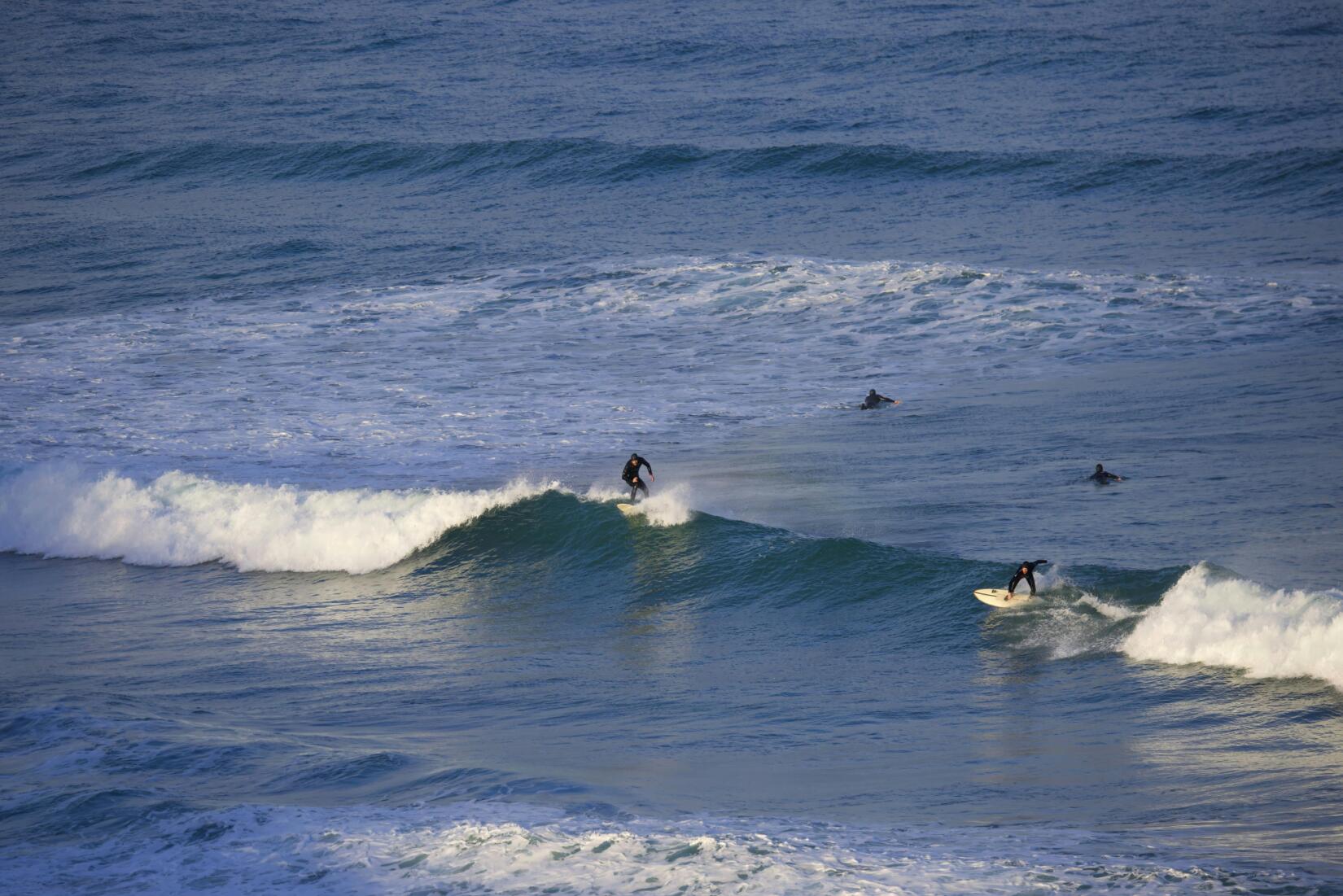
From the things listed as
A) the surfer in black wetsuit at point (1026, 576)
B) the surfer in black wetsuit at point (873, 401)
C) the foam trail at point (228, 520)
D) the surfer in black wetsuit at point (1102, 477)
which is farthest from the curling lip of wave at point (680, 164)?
the surfer in black wetsuit at point (1026, 576)

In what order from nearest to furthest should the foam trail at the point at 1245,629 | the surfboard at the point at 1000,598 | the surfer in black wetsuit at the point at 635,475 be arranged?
the foam trail at the point at 1245,629 → the surfboard at the point at 1000,598 → the surfer in black wetsuit at the point at 635,475

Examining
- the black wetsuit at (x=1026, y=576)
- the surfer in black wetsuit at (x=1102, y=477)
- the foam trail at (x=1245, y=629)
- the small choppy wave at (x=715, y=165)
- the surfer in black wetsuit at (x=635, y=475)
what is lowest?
the foam trail at (x=1245, y=629)

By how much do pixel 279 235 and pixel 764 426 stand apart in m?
19.2

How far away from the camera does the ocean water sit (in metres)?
10.2

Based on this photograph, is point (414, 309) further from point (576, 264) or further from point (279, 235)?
point (279, 235)

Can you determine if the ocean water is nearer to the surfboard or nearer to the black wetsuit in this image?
the surfboard

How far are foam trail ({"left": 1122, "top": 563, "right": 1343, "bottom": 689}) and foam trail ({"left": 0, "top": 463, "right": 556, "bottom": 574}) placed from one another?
8229 millimetres

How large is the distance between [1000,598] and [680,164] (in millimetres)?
25220

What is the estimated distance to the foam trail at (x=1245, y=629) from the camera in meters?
11.9

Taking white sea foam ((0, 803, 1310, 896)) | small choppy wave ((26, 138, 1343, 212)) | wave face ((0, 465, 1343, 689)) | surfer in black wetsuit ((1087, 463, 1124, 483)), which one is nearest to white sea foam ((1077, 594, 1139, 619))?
wave face ((0, 465, 1343, 689))

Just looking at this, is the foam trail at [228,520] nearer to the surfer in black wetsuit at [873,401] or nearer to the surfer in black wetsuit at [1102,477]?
the surfer in black wetsuit at [873,401]

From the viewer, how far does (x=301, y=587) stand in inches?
680

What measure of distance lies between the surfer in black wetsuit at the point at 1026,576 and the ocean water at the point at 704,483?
0.86 feet

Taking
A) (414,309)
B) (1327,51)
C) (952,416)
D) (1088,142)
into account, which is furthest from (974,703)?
(1327,51)
